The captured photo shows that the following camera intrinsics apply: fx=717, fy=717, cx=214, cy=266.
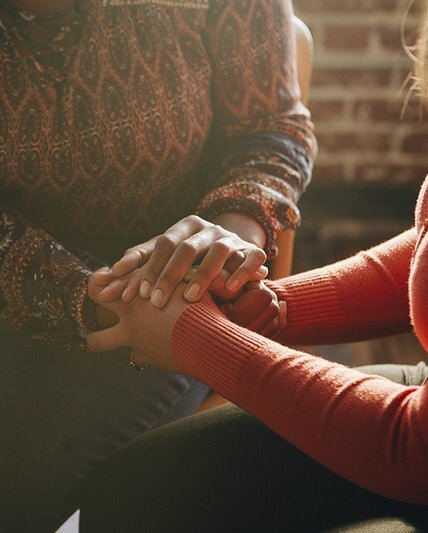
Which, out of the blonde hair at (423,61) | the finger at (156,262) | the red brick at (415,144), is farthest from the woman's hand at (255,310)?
the red brick at (415,144)

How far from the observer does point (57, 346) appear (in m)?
1.05

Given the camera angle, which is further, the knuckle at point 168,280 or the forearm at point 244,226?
the forearm at point 244,226

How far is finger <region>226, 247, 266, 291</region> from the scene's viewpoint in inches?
37.2

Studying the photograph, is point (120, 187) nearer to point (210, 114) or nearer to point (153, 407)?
point (210, 114)

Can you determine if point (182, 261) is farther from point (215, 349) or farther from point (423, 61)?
point (423, 61)

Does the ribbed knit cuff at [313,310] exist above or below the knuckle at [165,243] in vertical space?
below

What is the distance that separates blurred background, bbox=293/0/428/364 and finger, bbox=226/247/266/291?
126 cm

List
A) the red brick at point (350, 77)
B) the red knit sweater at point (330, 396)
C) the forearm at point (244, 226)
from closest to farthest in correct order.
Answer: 1. the red knit sweater at point (330, 396)
2. the forearm at point (244, 226)
3. the red brick at point (350, 77)

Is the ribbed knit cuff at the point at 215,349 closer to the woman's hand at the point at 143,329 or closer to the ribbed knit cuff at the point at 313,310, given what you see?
the woman's hand at the point at 143,329

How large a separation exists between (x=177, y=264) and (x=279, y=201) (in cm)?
26

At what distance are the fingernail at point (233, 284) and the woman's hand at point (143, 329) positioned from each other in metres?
0.03

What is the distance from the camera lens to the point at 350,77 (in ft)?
7.66

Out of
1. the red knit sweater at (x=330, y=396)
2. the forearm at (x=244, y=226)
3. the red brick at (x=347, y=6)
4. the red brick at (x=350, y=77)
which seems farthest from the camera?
the red brick at (x=350, y=77)

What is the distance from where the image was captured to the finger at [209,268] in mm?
905
